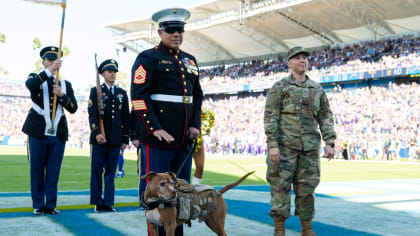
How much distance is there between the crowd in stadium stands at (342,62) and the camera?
107 ft

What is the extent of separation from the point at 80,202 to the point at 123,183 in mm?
3252

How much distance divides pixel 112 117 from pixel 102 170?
0.77 metres

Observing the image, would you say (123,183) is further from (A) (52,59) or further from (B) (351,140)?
(B) (351,140)

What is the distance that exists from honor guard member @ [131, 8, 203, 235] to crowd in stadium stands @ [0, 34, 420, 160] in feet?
78.0

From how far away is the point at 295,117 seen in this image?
4.55 m

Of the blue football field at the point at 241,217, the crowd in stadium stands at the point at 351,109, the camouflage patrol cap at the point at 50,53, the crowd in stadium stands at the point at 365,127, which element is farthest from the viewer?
the crowd in stadium stands at the point at 351,109

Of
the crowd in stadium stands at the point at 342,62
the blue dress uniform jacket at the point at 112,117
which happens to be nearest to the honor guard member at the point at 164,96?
the blue dress uniform jacket at the point at 112,117

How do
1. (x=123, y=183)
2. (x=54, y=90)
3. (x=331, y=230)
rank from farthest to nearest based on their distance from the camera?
(x=123, y=183), (x=54, y=90), (x=331, y=230)

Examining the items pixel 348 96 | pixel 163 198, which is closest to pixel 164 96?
pixel 163 198

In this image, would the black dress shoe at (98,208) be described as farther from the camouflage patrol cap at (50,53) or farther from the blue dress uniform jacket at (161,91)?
the blue dress uniform jacket at (161,91)

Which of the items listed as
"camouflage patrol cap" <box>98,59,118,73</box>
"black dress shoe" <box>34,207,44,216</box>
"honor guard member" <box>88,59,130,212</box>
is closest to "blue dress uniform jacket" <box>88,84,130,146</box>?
"honor guard member" <box>88,59,130,212</box>

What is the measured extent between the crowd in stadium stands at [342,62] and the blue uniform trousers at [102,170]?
28.1m

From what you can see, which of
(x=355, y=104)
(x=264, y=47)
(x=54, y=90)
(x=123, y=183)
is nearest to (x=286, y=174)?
(x=54, y=90)

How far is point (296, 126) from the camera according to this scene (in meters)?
4.53
